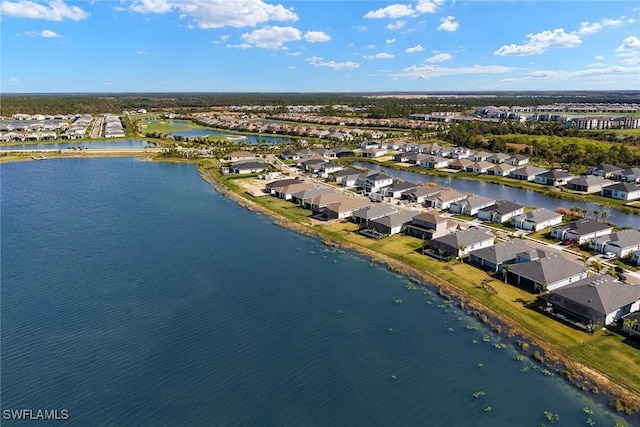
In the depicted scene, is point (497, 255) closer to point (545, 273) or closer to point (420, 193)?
point (545, 273)

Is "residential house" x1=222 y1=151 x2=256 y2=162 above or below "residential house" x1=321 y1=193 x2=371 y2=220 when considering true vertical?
above

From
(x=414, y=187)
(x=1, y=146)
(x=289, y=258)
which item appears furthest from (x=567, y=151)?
(x=1, y=146)

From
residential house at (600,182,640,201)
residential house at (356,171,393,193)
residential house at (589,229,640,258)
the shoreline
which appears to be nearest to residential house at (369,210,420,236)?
the shoreline

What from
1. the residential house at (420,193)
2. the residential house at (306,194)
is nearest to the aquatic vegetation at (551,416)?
the residential house at (420,193)

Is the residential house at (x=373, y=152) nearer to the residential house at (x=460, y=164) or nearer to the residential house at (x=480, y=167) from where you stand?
the residential house at (x=460, y=164)

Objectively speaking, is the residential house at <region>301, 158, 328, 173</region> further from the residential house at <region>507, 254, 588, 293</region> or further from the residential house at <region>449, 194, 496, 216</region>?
the residential house at <region>507, 254, 588, 293</region>

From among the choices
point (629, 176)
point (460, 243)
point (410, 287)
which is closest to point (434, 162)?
point (629, 176)

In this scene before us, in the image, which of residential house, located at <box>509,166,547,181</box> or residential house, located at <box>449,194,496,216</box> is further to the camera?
residential house, located at <box>509,166,547,181</box>
